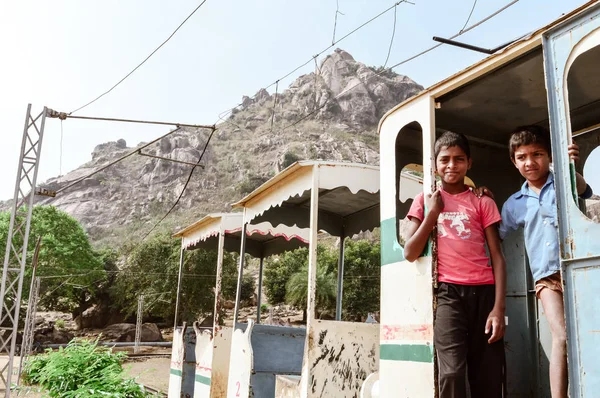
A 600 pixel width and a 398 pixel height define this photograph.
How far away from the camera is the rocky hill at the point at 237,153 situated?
8888 centimetres

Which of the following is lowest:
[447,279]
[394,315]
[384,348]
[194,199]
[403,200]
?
[384,348]

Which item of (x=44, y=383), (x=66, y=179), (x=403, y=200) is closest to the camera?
(x=403, y=200)

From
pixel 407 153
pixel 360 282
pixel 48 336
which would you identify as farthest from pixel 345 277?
pixel 407 153

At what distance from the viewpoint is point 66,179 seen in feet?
344

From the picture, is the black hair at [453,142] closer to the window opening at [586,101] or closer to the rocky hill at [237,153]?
the window opening at [586,101]

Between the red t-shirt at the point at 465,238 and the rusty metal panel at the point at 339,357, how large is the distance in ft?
6.21

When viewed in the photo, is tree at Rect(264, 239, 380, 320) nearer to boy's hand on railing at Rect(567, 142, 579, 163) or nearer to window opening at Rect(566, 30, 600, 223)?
window opening at Rect(566, 30, 600, 223)

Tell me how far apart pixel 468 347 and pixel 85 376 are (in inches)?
232

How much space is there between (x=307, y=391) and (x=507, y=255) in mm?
2100

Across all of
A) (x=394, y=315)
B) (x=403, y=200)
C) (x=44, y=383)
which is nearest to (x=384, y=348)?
(x=394, y=315)

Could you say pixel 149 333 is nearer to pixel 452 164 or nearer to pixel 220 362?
pixel 220 362

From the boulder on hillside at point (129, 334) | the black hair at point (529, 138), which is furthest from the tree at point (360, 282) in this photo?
the black hair at point (529, 138)

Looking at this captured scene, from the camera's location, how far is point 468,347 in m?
3.10

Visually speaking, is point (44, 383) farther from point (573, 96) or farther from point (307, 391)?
point (573, 96)
